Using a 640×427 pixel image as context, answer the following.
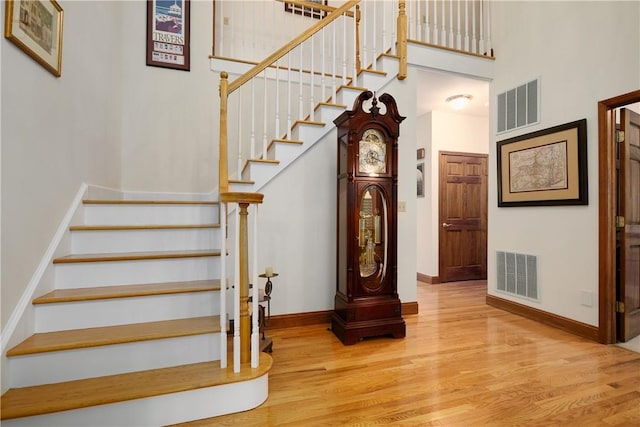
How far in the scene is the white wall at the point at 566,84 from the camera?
262 cm

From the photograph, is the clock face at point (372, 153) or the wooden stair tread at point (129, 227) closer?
the wooden stair tread at point (129, 227)

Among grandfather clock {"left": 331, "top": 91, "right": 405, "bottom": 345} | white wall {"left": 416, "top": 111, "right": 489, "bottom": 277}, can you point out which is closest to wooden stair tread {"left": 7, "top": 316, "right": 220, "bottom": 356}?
grandfather clock {"left": 331, "top": 91, "right": 405, "bottom": 345}

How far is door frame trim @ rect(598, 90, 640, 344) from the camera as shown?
2.61 m

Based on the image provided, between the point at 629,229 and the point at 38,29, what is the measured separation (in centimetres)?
437

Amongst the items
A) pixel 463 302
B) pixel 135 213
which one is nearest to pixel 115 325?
pixel 135 213

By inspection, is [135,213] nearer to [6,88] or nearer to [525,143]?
[6,88]

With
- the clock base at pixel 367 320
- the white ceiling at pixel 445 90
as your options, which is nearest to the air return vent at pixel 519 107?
the white ceiling at pixel 445 90

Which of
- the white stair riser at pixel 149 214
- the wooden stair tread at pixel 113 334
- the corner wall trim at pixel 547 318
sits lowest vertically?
the corner wall trim at pixel 547 318

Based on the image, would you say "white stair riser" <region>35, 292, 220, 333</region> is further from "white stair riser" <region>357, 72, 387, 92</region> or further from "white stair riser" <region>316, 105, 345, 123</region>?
"white stair riser" <region>357, 72, 387, 92</region>

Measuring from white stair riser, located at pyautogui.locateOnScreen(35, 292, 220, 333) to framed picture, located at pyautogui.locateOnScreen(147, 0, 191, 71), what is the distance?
2636 mm

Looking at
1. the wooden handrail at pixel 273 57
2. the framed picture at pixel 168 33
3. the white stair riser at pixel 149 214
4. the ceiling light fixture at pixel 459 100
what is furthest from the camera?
the ceiling light fixture at pixel 459 100

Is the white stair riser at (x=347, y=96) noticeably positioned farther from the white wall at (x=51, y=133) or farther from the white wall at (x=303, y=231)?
the white wall at (x=51, y=133)

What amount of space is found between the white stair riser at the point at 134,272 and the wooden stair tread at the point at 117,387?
61cm

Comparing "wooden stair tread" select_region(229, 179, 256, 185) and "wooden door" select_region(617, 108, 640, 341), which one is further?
"wooden stair tread" select_region(229, 179, 256, 185)
